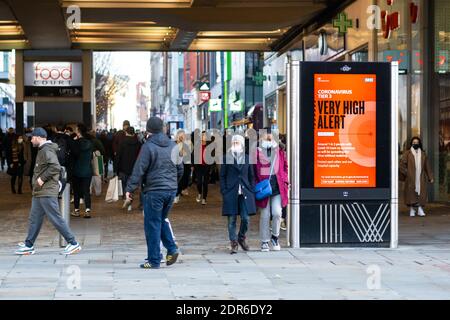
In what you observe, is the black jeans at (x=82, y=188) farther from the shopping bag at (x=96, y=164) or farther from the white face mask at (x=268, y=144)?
the white face mask at (x=268, y=144)

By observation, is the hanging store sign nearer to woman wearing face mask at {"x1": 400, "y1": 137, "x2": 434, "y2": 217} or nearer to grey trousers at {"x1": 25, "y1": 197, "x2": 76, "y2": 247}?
woman wearing face mask at {"x1": 400, "y1": 137, "x2": 434, "y2": 217}

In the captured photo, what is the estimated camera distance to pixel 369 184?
12.8 m

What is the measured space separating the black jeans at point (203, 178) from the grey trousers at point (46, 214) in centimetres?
923

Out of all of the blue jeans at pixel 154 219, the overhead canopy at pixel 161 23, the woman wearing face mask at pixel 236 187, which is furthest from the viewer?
the overhead canopy at pixel 161 23

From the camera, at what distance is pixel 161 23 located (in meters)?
25.9

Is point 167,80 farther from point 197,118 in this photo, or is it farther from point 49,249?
point 49,249

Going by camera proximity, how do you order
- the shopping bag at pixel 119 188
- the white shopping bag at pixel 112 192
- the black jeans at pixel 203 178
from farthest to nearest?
1. the shopping bag at pixel 119 188
2. the white shopping bag at pixel 112 192
3. the black jeans at pixel 203 178

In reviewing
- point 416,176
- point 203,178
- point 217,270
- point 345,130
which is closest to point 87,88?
point 203,178

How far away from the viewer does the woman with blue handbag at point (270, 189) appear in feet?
41.1

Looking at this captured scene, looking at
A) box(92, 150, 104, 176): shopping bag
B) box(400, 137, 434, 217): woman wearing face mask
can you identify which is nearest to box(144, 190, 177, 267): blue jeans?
box(400, 137, 434, 217): woman wearing face mask

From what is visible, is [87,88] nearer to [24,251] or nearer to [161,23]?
[161,23]

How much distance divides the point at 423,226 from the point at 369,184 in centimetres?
365

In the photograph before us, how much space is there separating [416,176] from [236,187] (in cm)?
695

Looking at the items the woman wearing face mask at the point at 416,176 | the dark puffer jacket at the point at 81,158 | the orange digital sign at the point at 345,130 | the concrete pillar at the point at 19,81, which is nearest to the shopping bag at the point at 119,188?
the dark puffer jacket at the point at 81,158
